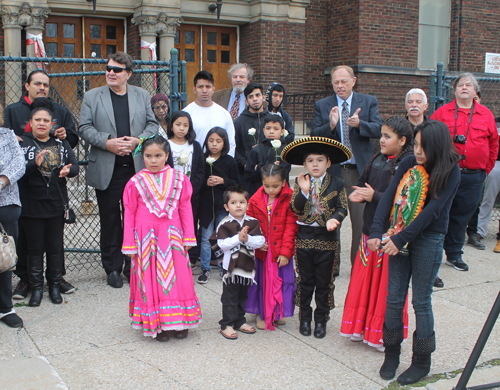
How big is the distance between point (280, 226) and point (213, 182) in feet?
4.61

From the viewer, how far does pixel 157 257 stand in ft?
13.2

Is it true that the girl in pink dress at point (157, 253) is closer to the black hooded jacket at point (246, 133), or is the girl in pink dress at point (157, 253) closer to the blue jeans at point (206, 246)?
the blue jeans at point (206, 246)

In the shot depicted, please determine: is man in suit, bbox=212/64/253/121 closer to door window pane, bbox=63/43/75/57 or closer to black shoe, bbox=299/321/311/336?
black shoe, bbox=299/321/311/336

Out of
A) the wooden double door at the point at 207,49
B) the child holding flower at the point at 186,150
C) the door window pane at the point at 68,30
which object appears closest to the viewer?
the child holding flower at the point at 186,150

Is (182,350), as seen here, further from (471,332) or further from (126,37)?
(126,37)

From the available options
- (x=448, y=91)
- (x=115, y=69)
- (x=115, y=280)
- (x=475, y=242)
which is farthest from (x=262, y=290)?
(x=448, y=91)

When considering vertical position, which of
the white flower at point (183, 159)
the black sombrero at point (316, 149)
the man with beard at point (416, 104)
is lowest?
the white flower at point (183, 159)

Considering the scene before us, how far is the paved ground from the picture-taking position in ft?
11.2

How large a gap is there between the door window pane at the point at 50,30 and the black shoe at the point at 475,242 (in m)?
9.39

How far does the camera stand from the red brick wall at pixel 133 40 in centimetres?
1218

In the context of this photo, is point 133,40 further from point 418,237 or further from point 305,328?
point 418,237

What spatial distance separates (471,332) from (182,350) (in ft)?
7.36

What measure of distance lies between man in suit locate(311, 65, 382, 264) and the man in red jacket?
1.26m

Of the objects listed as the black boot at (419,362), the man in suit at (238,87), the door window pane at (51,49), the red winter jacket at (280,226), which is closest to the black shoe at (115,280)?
the red winter jacket at (280,226)
